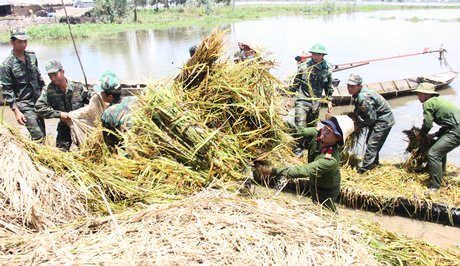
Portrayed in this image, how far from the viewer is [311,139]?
13.5ft

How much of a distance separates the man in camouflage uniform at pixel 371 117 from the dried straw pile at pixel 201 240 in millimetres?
3396

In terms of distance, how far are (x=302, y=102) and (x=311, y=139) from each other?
6.77ft

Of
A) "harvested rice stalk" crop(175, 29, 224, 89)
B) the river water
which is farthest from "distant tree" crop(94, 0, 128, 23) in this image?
"harvested rice stalk" crop(175, 29, 224, 89)

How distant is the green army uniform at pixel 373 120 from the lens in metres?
5.55

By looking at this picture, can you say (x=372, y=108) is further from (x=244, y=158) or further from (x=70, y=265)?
(x=70, y=265)

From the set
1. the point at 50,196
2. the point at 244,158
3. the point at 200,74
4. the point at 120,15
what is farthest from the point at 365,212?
the point at 120,15

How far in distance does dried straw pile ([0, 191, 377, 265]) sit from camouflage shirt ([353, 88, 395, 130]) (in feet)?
11.1

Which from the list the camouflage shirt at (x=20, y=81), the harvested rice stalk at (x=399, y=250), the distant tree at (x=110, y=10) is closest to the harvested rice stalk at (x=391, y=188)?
the harvested rice stalk at (x=399, y=250)

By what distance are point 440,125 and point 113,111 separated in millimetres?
4106

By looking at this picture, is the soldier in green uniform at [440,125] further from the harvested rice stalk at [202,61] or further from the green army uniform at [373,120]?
the harvested rice stalk at [202,61]

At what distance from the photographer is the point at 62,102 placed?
4934mm

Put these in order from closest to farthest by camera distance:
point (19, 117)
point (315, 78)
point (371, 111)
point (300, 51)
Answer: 1. point (19, 117)
2. point (371, 111)
3. point (315, 78)
4. point (300, 51)

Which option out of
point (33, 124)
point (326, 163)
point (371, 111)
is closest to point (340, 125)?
point (326, 163)

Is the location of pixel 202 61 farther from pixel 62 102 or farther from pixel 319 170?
pixel 62 102
